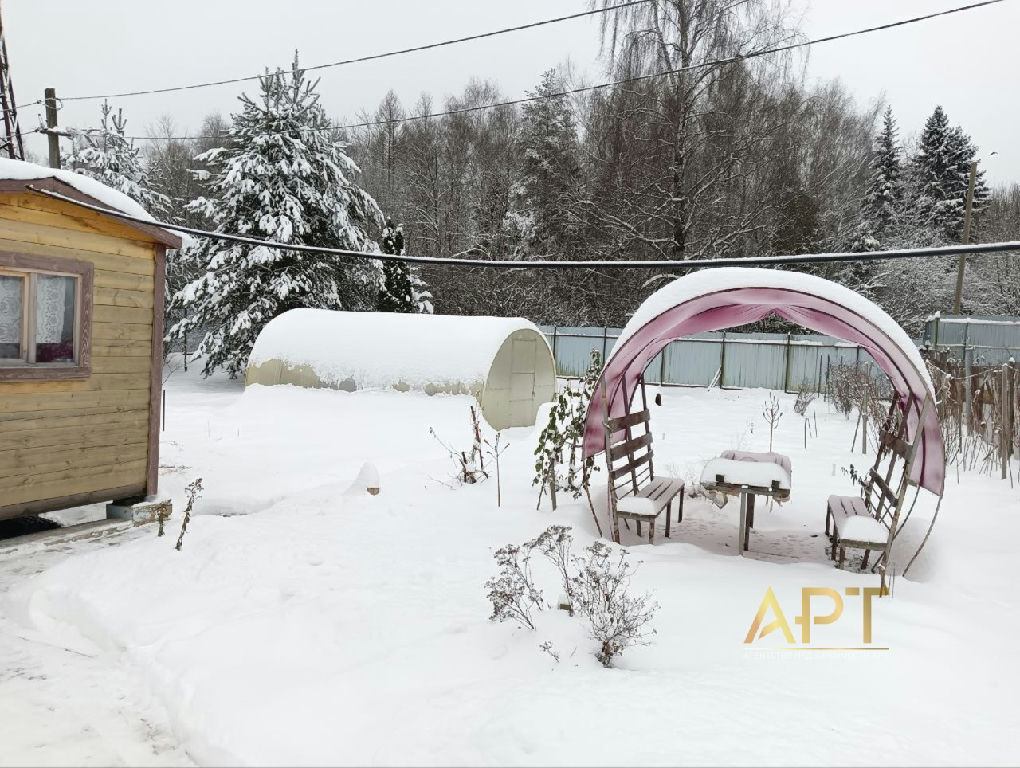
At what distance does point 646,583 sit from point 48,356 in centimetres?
538

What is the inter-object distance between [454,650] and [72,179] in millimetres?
5168

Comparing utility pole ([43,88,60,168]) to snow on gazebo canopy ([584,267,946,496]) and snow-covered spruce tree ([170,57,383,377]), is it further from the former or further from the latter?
snow on gazebo canopy ([584,267,946,496])

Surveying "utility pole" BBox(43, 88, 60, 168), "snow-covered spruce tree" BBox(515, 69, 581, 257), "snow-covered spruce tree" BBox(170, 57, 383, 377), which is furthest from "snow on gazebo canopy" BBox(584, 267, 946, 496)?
"snow-covered spruce tree" BBox(515, 69, 581, 257)

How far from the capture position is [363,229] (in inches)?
872

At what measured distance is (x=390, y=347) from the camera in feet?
40.4

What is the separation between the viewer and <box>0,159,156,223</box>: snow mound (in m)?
5.38

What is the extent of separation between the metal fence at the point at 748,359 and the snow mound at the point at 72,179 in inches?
558

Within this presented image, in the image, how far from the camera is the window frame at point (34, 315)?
564 cm

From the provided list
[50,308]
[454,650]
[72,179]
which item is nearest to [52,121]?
[72,179]

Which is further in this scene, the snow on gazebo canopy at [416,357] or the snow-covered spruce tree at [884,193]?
the snow-covered spruce tree at [884,193]

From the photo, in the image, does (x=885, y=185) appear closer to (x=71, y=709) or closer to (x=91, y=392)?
(x=91, y=392)

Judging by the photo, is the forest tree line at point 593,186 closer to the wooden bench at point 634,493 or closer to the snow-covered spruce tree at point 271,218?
the snow-covered spruce tree at point 271,218

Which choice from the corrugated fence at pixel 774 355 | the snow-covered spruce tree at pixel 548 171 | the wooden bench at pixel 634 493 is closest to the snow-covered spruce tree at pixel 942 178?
the corrugated fence at pixel 774 355

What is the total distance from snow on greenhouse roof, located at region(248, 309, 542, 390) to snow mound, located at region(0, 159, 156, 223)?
590cm
